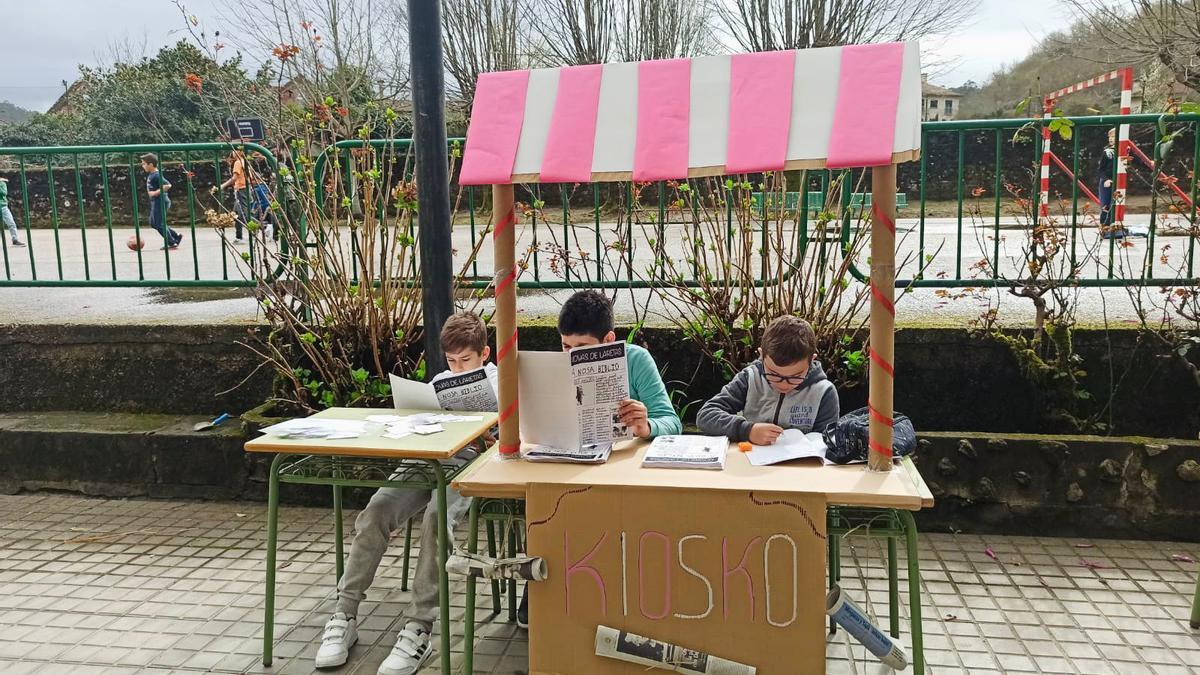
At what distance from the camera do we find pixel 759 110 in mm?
2424

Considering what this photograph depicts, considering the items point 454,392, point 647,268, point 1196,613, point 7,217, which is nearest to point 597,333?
point 454,392

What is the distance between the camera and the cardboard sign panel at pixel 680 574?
2361 millimetres

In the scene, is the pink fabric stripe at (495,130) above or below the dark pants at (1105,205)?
above

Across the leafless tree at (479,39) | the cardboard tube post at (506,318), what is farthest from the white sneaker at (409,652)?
the leafless tree at (479,39)

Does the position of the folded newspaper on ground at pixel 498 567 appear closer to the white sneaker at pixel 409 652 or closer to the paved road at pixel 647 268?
the white sneaker at pixel 409 652

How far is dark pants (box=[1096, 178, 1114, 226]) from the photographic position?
4525 millimetres

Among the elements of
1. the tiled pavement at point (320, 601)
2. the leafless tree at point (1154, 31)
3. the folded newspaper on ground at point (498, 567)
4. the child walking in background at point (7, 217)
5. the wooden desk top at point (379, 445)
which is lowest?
the tiled pavement at point (320, 601)

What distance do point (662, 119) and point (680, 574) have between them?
131 cm

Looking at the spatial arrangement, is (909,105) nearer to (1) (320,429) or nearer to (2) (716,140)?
(2) (716,140)

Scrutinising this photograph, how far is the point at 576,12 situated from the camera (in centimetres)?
2088

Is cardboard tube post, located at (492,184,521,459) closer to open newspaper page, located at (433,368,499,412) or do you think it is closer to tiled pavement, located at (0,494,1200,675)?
open newspaper page, located at (433,368,499,412)

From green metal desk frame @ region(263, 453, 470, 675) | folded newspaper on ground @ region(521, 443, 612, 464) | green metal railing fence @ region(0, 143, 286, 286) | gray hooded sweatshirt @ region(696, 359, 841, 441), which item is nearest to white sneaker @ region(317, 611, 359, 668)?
green metal desk frame @ region(263, 453, 470, 675)

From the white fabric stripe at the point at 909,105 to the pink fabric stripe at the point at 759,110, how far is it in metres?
0.08

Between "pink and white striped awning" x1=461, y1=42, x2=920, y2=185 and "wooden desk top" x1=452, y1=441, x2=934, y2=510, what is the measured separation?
0.87 metres
